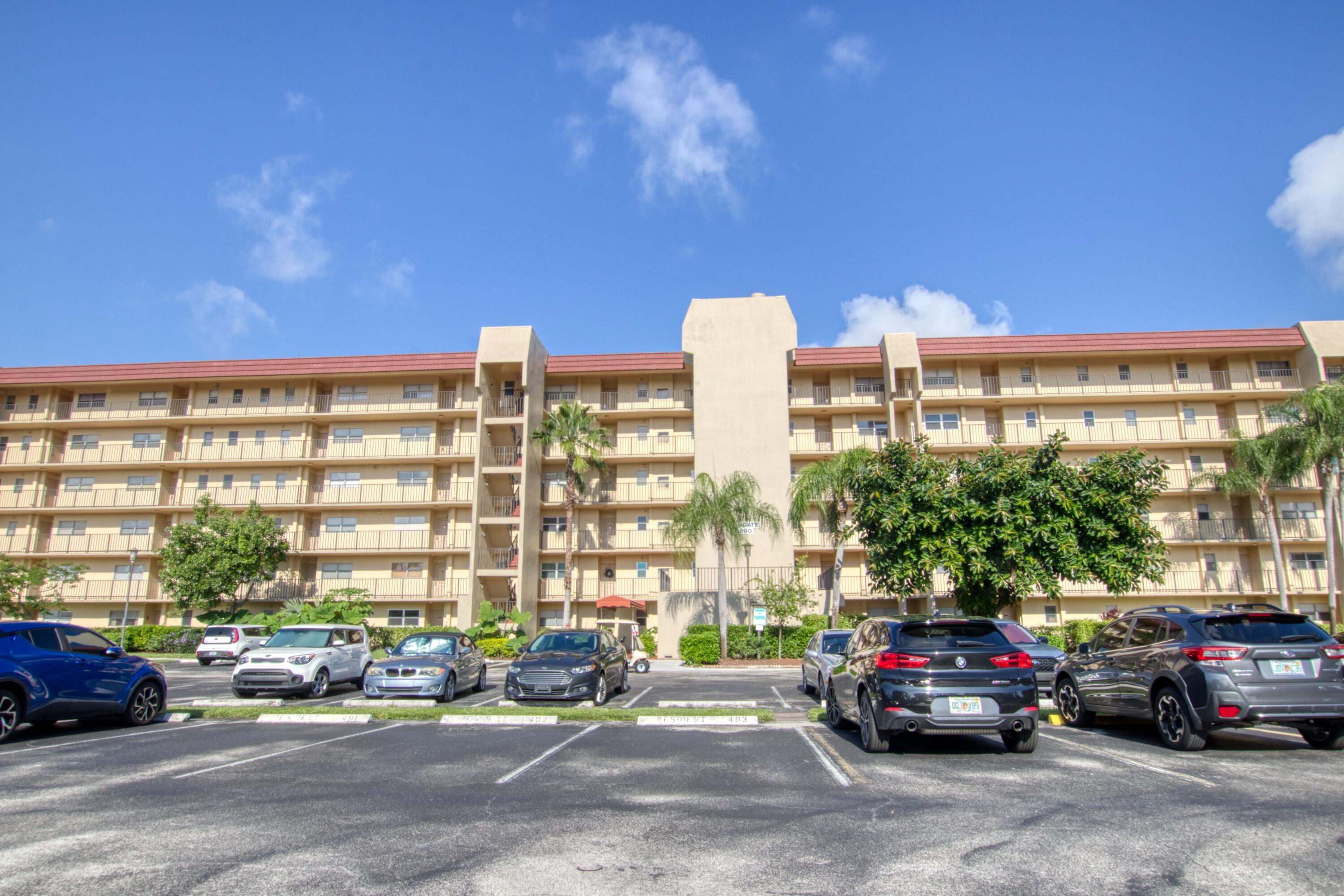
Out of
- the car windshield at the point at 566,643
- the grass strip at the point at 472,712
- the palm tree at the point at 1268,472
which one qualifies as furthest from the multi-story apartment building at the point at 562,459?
the grass strip at the point at 472,712

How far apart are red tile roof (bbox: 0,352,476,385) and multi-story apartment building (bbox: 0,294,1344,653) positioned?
0.40ft

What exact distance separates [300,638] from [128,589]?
2619 cm

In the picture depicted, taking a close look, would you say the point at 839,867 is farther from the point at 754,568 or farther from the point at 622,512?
the point at 622,512

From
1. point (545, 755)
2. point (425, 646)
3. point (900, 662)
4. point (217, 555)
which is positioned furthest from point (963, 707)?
point (217, 555)

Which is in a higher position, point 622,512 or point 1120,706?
point 622,512

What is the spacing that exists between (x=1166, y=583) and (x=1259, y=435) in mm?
7689

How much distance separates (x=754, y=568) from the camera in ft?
117

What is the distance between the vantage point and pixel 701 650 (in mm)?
30500

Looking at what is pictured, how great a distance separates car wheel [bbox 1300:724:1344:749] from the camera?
31.6 ft

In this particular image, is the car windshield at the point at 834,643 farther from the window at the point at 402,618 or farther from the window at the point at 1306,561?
the window at the point at 1306,561

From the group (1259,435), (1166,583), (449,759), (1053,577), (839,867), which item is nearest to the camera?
(839,867)

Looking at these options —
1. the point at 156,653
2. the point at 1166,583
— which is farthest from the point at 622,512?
the point at 1166,583

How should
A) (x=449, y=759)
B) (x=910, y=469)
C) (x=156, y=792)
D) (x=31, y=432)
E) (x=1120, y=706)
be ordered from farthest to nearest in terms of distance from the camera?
(x=31, y=432) → (x=910, y=469) → (x=1120, y=706) → (x=449, y=759) → (x=156, y=792)

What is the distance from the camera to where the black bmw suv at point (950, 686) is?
905cm
